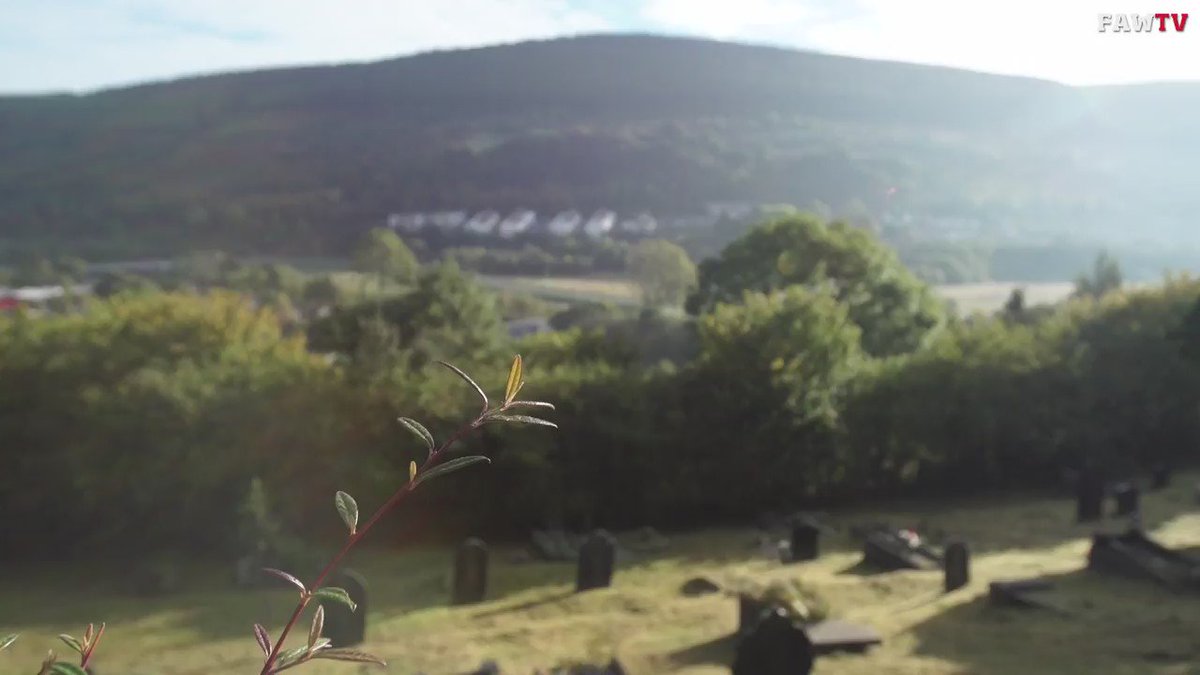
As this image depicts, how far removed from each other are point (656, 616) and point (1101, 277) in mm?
20025

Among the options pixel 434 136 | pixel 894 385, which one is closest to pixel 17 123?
pixel 434 136

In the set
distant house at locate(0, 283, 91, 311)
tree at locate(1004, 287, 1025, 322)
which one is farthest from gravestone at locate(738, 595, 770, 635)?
tree at locate(1004, 287, 1025, 322)

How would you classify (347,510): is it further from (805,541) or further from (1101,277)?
(1101,277)

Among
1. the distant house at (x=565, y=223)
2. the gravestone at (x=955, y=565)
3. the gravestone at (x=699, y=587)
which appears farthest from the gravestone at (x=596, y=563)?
the distant house at (x=565, y=223)

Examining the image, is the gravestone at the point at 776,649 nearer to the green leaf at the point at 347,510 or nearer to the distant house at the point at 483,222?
the green leaf at the point at 347,510

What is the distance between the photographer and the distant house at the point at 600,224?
27125 mm

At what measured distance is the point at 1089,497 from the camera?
14.0 metres

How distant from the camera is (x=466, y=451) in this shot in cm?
1362

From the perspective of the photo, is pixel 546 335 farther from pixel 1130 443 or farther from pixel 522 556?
pixel 1130 443

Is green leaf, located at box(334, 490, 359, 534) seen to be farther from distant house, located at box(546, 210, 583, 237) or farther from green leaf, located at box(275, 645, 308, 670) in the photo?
Result: distant house, located at box(546, 210, 583, 237)

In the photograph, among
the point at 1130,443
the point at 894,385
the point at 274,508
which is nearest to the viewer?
the point at 274,508

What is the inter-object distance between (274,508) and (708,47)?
31211mm

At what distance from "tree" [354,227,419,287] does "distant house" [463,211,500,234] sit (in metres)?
2.87

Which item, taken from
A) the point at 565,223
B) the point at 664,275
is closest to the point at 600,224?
the point at 565,223
